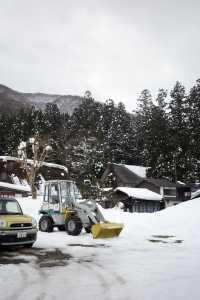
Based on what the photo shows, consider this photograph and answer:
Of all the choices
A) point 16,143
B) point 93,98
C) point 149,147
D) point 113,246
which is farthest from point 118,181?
point 113,246

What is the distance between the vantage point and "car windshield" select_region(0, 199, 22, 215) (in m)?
14.9

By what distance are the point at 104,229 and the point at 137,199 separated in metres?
39.9

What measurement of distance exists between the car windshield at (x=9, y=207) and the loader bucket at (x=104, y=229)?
3.52 meters

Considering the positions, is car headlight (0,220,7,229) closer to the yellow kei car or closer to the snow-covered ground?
the yellow kei car

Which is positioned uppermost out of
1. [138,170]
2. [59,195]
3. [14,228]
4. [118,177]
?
[138,170]

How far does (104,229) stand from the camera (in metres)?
17.3

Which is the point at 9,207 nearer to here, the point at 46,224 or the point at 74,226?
the point at 74,226

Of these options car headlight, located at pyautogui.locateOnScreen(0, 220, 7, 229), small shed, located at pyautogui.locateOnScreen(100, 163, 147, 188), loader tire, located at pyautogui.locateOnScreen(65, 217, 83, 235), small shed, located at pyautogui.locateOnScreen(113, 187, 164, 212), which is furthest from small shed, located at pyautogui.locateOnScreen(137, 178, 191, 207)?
car headlight, located at pyautogui.locateOnScreen(0, 220, 7, 229)

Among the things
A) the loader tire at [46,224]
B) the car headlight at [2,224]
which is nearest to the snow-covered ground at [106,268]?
the loader tire at [46,224]

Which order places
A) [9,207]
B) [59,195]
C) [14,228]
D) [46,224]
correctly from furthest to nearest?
[59,195] < [46,224] < [9,207] < [14,228]

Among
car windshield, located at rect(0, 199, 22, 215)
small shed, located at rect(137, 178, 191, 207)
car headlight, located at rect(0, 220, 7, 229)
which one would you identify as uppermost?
small shed, located at rect(137, 178, 191, 207)

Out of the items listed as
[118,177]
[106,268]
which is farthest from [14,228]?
[118,177]

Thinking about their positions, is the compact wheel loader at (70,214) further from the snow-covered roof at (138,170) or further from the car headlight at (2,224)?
the snow-covered roof at (138,170)

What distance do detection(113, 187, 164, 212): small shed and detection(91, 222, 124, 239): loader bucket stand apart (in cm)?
3640
